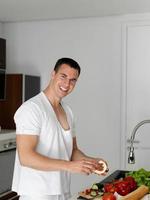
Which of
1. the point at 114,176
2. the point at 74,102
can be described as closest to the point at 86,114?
the point at 74,102

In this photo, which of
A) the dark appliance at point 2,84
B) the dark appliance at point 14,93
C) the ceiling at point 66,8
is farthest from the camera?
the dark appliance at point 14,93

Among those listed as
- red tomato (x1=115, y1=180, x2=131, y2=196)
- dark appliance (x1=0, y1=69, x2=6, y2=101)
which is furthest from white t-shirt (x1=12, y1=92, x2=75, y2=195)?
dark appliance (x1=0, y1=69, x2=6, y2=101)

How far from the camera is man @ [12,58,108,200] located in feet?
5.69

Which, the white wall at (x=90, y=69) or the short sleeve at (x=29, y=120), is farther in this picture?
the white wall at (x=90, y=69)

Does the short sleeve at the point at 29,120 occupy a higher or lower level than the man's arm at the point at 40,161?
higher

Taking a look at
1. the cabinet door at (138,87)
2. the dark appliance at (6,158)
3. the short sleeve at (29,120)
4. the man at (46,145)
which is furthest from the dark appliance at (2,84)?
the short sleeve at (29,120)

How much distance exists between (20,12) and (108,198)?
2570 mm

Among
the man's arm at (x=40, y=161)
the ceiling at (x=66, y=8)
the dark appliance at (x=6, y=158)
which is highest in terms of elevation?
the ceiling at (x=66, y=8)

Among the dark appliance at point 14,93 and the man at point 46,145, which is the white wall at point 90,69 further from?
the man at point 46,145

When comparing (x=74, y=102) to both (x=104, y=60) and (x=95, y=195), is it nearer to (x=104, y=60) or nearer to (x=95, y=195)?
(x=104, y=60)

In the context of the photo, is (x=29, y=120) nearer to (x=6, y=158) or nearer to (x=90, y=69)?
(x=6, y=158)

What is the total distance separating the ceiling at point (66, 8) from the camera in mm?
3326

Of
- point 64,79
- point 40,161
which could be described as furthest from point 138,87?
point 40,161

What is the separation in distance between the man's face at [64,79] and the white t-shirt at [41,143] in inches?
3.9
